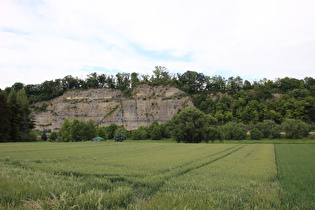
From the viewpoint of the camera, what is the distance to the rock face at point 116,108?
328 feet

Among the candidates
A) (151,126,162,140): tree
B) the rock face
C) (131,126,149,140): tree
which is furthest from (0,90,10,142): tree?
(151,126,162,140): tree

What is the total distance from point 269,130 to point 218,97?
41571 millimetres

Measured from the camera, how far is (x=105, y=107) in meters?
104

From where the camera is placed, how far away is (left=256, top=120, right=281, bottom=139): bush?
72000 millimetres

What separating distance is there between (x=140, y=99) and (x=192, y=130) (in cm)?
5427

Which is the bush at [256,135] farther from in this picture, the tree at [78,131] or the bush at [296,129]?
the tree at [78,131]

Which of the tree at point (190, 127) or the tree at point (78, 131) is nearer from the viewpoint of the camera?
the tree at point (190, 127)

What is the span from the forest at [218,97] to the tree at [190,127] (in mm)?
478

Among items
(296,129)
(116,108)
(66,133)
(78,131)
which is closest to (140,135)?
(116,108)

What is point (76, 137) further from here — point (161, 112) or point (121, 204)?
point (121, 204)

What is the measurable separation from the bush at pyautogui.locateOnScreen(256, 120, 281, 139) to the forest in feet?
4.78

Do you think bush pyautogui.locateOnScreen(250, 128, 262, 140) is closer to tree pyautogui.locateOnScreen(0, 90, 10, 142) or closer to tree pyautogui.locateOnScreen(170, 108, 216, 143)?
tree pyautogui.locateOnScreen(170, 108, 216, 143)

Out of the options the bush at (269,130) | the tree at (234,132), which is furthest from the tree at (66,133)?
the bush at (269,130)

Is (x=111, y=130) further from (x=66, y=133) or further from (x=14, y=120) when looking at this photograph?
(x=14, y=120)
